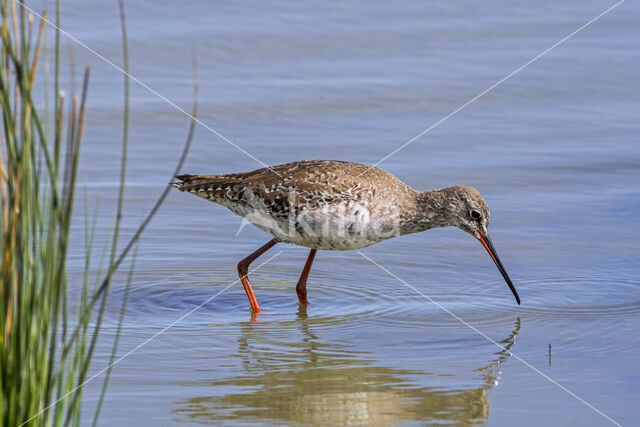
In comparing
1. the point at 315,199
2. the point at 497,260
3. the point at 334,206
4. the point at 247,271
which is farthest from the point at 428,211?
the point at 247,271

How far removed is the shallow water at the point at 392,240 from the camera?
5992mm

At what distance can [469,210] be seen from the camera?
8203 mm

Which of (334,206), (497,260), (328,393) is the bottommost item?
(328,393)

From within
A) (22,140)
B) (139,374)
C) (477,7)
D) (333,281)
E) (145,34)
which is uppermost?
(477,7)

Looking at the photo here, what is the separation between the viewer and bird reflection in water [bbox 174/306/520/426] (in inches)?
219

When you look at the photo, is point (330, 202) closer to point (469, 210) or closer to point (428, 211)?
point (428, 211)

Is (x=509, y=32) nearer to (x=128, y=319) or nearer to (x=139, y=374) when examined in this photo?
(x=128, y=319)

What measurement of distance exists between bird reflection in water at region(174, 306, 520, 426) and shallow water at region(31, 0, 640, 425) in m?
0.02

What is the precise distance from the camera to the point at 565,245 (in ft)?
29.1

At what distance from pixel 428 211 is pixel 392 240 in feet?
3.57

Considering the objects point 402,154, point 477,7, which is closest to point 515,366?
point 402,154

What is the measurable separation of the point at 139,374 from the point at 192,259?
259 cm

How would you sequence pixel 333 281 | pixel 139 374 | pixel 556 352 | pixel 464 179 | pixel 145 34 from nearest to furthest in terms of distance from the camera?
pixel 139 374
pixel 556 352
pixel 333 281
pixel 464 179
pixel 145 34

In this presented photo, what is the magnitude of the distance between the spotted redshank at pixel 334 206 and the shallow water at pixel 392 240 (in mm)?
415
